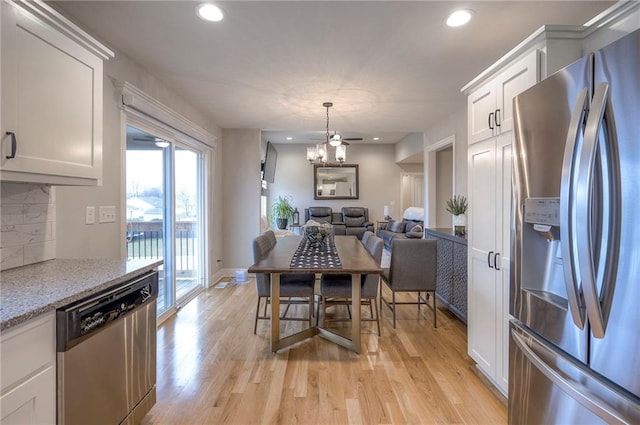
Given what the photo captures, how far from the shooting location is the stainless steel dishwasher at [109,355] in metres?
1.19

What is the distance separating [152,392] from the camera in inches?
69.7

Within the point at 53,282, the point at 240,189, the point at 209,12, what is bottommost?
the point at 53,282

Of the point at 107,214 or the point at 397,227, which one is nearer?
the point at 107,214

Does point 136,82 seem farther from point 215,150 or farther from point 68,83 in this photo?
point 215,150

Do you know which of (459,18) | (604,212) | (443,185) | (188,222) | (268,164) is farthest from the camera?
(268,164)

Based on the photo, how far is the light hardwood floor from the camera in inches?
73.1

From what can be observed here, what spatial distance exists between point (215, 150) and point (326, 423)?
13.7 feet

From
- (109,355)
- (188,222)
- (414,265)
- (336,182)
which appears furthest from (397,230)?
(109,355)

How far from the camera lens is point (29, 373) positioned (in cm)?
106

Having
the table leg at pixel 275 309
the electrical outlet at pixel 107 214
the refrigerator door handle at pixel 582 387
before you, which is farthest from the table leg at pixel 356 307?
the electrical outlet at pixel 107 214

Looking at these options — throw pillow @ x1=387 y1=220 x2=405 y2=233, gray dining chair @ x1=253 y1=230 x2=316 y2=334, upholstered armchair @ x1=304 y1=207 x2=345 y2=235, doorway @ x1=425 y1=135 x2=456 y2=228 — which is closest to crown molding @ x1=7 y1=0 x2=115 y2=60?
gray dining chair @ x1=253 y1=230 x2=316 y2=334

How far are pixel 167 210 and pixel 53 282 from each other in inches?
87.9

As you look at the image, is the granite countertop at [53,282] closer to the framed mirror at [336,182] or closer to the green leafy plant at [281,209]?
the green leafy plant at [281,209]

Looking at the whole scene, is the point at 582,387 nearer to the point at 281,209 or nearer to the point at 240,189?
the point at 240,189
